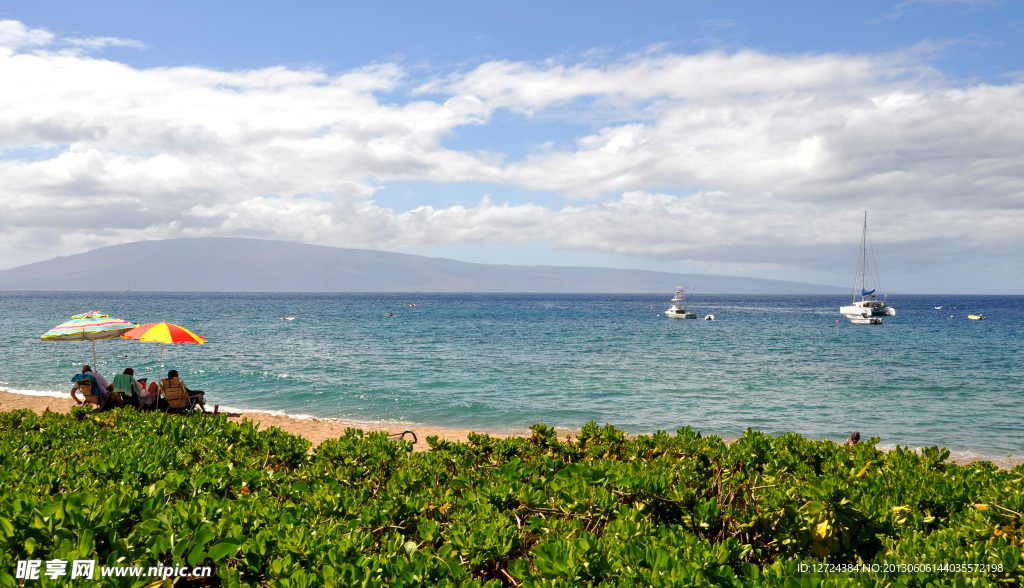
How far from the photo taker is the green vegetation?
248 centimetres

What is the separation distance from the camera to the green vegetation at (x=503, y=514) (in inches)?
97.6

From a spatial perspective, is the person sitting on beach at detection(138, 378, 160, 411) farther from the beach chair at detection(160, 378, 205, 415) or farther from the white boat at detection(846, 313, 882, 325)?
the white boat at detection(846, 313, 882, 325)

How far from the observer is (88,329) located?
533 inches

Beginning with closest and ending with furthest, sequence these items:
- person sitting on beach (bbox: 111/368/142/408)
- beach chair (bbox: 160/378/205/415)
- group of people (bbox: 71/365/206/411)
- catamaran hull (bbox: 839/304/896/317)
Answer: group of people (bbox: 71/365/206/411)
person sitting on beach (bbox: 111/368/142/408)
beach chair (bbox: 160/378/205/415)
catamaran hull (bbox: 839/304/896/317)

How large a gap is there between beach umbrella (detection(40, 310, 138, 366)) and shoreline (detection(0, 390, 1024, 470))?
1.75 metres

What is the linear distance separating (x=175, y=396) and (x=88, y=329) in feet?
9.73

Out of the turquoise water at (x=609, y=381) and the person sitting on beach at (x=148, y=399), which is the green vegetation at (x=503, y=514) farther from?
the turquoise water at (x=609, y=381)

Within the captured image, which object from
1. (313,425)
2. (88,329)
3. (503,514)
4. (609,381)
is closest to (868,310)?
(609,381)

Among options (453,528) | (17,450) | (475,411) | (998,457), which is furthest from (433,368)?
(453,528)

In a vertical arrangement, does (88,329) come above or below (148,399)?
above

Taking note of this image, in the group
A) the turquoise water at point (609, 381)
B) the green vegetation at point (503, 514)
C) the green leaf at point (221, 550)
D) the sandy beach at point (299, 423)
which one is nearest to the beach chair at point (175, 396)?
the sandy beach at point (299, 423)

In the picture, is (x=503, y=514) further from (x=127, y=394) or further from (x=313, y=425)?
(x=127, y=394)

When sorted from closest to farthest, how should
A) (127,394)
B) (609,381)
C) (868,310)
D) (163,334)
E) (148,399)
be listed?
(163,334) → (127,394) → (148,399) → (609,381) → (868,310)

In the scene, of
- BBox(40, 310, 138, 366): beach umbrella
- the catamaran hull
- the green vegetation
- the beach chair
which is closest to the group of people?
the beach chair
